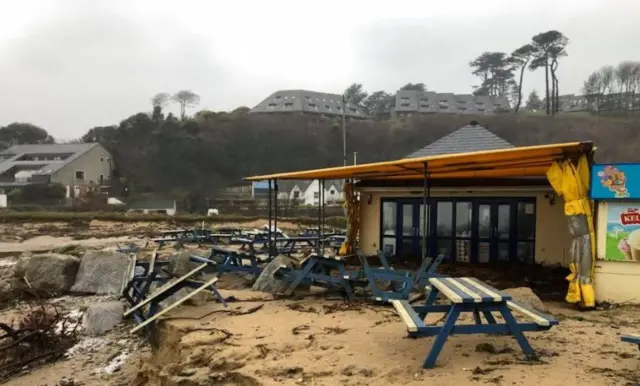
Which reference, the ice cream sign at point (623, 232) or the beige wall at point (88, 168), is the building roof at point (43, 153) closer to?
the beige wall at point (88, 168)

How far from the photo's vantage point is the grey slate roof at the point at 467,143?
12.5 m

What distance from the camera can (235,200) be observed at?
178 feet

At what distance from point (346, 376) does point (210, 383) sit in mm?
1377

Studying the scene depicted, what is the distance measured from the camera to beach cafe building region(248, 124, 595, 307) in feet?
34.2

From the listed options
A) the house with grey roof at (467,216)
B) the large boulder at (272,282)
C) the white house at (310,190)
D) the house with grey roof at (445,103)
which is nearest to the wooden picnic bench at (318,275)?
the large boulder at (272,282)

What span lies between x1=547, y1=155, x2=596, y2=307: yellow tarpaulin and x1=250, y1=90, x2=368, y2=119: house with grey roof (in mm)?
80341

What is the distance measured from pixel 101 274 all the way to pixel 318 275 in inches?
263

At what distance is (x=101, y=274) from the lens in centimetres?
1263

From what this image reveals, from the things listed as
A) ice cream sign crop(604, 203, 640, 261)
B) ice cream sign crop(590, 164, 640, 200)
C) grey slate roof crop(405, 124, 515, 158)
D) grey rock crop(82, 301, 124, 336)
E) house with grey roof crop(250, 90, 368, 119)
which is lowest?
grey rock crop(82, 301, 124, 336)

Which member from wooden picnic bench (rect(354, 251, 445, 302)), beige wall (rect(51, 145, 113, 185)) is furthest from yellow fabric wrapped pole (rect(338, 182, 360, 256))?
beige wall (rect(51, 145, 113, 185))

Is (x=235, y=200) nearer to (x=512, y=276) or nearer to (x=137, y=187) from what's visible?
(x=137, y=187)

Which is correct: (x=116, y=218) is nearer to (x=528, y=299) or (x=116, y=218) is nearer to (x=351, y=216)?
(x=351, y=216)

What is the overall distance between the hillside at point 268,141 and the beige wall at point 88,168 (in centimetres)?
262

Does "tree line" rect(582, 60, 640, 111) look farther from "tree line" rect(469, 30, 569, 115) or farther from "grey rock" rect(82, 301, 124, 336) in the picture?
"grey rock" rect(82, 301, 124, 336)
